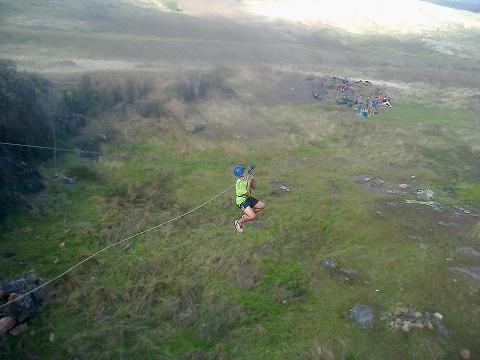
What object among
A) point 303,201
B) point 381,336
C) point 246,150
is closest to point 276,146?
point 246,150

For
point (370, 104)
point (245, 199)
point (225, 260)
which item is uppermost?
point (245, 199)

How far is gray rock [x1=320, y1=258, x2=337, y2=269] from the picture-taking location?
15.9m

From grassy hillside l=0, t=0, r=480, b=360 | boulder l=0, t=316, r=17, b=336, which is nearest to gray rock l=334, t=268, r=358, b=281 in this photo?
grassy hillside l=0, t=0, r=480, b=360

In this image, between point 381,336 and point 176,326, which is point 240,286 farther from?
point 381,336

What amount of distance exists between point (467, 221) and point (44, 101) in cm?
2312

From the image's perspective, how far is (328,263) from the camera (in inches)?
632

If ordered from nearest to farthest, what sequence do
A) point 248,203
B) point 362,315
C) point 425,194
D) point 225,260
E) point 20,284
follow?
point 20,284 → point 362,315 → point 225,260 → point 248,203 → point 425,194

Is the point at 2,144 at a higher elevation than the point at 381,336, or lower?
higher

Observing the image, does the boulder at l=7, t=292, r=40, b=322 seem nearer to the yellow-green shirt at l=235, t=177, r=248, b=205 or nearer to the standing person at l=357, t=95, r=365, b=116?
the yellow-green shirt at l=235, t=177, r=248, b=205

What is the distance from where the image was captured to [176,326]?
12.9 meters

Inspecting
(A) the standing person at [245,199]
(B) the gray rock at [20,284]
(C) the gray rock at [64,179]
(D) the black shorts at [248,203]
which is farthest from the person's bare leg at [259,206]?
(C) the gray rock at [64,179]

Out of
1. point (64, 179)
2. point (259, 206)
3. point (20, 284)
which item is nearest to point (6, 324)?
point (20, 284)

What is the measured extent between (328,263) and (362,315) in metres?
2.82

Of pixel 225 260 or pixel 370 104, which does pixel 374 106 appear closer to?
pixel 370 104
